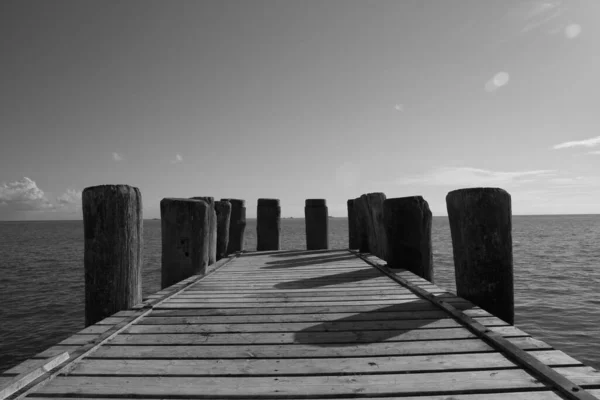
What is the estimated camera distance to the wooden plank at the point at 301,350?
2.81 metres

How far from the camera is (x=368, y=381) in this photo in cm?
238

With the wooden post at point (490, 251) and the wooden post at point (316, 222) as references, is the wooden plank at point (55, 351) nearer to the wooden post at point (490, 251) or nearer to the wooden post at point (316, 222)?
the wooden post at point (490, 251)

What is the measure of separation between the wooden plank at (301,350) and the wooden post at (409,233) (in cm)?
293

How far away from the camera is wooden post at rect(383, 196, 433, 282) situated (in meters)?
5.81

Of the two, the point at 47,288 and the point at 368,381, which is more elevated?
the point at 368,381

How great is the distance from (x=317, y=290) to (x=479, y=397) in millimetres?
3081

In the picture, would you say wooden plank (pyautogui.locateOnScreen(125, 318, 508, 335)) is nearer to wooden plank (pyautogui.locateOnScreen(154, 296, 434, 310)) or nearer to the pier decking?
the pier decking

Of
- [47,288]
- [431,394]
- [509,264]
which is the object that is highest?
[509,264]

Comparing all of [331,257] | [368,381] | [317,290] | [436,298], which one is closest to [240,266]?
[331,257]

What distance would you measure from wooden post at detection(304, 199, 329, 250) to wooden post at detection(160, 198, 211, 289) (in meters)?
5.06

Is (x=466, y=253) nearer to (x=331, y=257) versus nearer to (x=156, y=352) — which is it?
(x=156, y=352)

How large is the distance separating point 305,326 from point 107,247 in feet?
7.10

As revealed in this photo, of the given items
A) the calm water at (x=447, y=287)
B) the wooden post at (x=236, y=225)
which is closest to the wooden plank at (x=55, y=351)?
the calm water at (x=447, y=287)

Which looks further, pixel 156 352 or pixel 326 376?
pixel 156 352
